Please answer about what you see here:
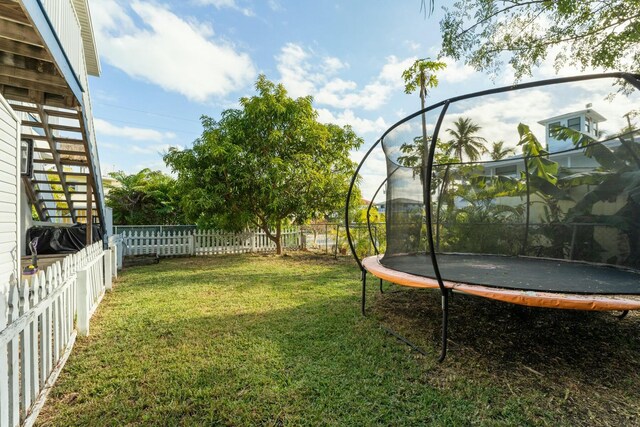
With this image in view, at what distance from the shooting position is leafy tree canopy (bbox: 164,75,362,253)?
708 centimetres

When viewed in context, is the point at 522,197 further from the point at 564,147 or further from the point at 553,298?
the point at 553,298

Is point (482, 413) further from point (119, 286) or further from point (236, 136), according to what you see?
point (236, 136)

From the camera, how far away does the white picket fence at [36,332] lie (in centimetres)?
128

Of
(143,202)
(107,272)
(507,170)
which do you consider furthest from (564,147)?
(143,202)

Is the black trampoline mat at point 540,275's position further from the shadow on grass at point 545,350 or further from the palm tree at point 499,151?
the palm tree at point 499,151

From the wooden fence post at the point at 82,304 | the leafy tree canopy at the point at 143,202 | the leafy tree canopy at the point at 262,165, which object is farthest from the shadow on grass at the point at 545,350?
the leafy tree canopy at the point at 143,202

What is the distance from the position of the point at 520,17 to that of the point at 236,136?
Answer: 596 cm

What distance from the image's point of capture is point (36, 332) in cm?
161

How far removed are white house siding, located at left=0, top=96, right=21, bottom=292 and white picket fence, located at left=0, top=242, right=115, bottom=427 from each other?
90cm

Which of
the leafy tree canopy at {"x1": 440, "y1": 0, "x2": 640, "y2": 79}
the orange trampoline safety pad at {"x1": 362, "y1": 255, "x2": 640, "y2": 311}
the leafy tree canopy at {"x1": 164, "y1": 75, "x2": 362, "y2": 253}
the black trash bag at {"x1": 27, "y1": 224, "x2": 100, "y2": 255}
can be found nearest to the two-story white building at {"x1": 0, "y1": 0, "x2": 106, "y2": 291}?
the black trash bag at {"x1": 27, "y1": 224, "x2": 100, "y2": 255}

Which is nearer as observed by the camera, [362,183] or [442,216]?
[442,216]

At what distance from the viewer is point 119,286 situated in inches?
181

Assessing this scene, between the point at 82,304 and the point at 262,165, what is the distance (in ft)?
17.0

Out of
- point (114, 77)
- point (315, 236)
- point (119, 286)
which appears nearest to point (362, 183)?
point (315, 236)
